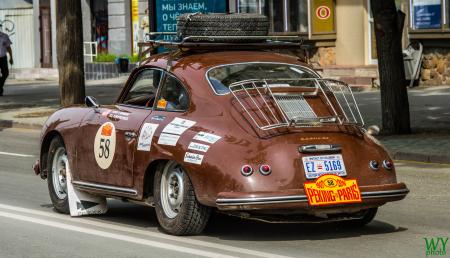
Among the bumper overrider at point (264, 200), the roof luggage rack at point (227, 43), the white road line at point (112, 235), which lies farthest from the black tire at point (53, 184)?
the bumper overrider at point (264, 200)

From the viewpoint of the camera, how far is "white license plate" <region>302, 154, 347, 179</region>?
962cm

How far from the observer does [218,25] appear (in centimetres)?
1113

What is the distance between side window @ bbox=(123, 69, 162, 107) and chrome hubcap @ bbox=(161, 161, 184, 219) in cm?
100

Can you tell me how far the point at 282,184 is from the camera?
31.1ft

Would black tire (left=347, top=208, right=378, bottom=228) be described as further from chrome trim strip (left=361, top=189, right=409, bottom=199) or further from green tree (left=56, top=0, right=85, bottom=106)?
green tree (left=56, top=0, right=85, bottom=106)

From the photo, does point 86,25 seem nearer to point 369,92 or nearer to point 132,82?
point 369,92

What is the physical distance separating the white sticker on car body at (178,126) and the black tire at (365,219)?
173 cm

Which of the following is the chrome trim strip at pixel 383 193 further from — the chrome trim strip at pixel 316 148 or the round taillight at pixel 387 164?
the chrome trim strip at pixel 316 148

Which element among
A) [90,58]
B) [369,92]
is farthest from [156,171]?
[90,58]

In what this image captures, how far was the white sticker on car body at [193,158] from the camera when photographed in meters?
9.70

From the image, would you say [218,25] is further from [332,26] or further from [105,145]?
[332,26]

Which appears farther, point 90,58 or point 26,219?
point 90,58

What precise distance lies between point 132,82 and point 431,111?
475 inches

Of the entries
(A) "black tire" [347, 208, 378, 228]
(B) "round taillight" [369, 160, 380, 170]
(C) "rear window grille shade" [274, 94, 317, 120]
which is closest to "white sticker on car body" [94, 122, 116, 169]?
(C) "rear window grille shade" [274, 94, 317, 120]
